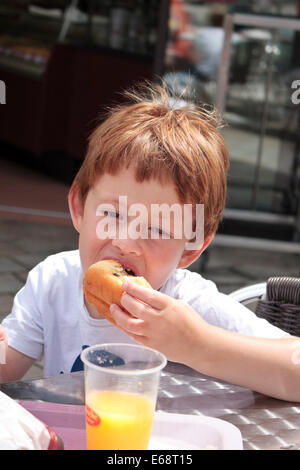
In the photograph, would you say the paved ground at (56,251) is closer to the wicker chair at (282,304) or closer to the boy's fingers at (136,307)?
the wicker chair at (282,304)

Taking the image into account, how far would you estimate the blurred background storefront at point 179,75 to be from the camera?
15.1 ft

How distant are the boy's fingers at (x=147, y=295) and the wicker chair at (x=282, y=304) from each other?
632mm

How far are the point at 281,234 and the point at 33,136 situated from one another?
121 inches

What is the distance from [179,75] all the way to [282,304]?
12.8 ft

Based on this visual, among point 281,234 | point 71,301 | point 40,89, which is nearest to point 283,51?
point 281,234

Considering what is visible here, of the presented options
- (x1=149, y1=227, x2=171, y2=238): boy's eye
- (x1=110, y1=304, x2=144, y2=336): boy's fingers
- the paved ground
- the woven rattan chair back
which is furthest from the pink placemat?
the paved ground

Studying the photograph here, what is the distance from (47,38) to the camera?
697cm

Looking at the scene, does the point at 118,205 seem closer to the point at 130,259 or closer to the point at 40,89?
the point at 130,259

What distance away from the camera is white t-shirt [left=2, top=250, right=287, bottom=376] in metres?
1.55

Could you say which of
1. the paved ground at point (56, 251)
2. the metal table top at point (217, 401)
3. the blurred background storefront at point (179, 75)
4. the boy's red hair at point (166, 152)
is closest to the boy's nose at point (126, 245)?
the boy's red hair at point (166, 152)

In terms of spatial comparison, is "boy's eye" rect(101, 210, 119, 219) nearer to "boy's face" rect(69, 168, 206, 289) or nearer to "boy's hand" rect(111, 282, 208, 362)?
"boy's face" rect(69, 168, 206, 289)

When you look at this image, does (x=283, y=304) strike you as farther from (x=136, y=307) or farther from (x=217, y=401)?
(x=136, y=307)

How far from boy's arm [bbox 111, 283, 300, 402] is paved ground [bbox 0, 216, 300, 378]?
258 centimetres

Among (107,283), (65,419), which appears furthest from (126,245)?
(65,419)
